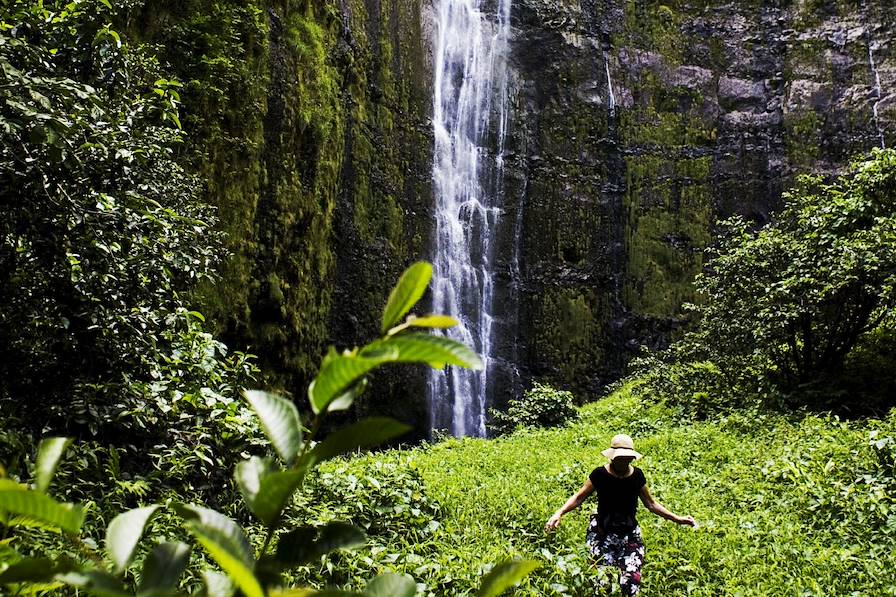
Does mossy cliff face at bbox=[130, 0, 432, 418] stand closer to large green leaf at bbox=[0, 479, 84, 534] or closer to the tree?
the tree

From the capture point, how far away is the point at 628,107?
1928 cm

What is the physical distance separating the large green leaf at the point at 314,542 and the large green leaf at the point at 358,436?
8 centimetres

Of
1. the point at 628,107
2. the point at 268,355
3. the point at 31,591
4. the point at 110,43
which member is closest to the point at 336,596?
the point at 31,591

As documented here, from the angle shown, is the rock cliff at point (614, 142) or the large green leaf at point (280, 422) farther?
the rock cliff at point (614, 142)

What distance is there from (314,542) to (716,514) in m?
5.53

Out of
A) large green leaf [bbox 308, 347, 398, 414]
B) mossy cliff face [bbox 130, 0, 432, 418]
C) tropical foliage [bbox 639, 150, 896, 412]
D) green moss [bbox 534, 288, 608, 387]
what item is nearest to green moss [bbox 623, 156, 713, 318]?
green moss [bbox 534, 288, 608, 387]

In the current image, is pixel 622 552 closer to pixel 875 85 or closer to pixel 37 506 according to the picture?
pixel 37 506

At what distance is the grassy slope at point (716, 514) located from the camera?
3.84m

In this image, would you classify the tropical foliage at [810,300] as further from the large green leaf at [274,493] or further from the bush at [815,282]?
the large green leaf at [274,493]

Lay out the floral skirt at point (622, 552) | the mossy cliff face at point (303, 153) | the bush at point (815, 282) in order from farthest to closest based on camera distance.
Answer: the mossy cliff face at point (303, 153)
the bush at point (815, 282)
the floral skirt at point (622, 552)

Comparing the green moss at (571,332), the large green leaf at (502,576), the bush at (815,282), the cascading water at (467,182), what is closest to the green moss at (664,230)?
the green moss at (571,332)

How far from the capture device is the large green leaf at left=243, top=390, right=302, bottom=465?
0.60 meters

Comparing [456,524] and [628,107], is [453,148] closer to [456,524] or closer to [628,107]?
[628,107]

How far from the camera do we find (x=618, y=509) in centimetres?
365
